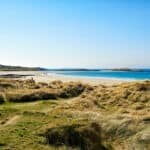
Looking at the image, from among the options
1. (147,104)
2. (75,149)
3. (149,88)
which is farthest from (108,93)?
(75,149)

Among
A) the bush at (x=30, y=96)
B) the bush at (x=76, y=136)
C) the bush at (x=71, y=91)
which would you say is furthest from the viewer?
the bush at (x=71, y=91)

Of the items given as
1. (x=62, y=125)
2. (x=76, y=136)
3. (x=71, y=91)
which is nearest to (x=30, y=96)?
(x=71, y=91)

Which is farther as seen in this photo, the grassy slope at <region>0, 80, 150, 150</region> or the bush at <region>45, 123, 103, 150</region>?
the bush at <region>45, 123, 103, 150</region>

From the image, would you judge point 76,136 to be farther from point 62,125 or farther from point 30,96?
point 30,96

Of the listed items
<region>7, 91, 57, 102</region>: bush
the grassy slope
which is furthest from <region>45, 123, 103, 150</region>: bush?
<region>7, 91, 57, 102</region>: bush

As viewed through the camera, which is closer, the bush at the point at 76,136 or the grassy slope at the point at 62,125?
the grassy slope at the point at 62,125

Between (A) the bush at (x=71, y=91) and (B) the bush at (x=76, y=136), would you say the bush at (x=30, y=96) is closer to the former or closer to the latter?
(A) the bush at (x=71, y=91)

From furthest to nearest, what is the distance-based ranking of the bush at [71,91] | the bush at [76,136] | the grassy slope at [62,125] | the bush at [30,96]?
the bush at [71,91] → the bush at [30,96] → the bush at [76,136] → the grassy slope at [62,125]

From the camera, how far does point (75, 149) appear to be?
13.8 m

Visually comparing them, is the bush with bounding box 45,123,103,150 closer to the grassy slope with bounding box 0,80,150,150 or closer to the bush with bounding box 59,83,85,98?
the grassy slope with bounding box 0,80,150,150

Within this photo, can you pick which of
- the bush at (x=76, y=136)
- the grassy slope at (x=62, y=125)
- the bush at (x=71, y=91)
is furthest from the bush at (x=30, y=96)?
the bush at (x=76, y=136)

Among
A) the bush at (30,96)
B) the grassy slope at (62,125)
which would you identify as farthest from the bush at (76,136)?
the bush at (30,96)

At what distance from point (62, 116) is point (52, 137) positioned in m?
4.16

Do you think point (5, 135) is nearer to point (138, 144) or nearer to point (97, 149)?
point (97, 149)
